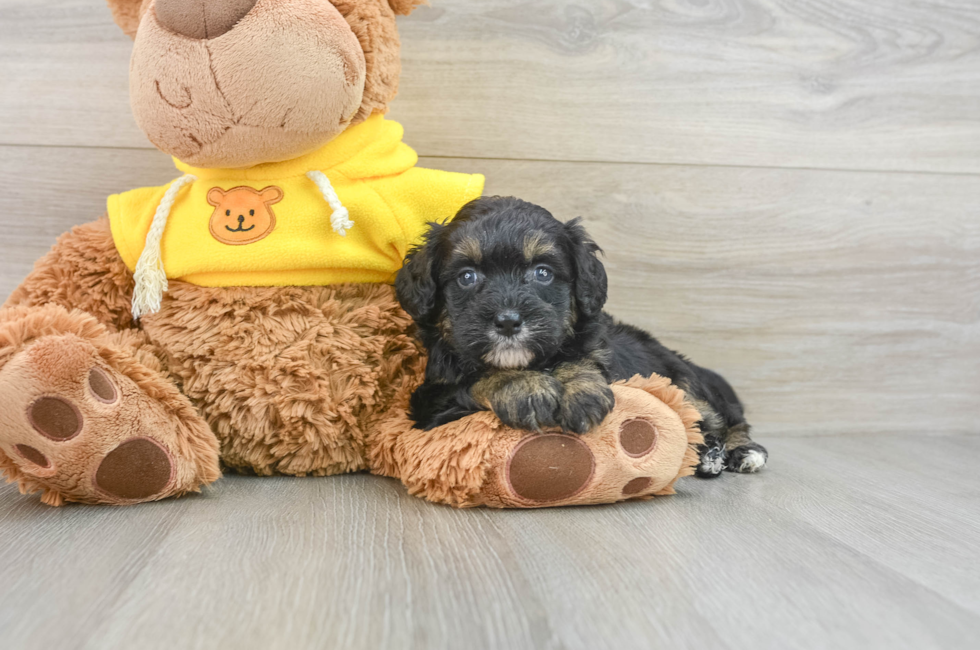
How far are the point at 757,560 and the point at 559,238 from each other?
80 cm

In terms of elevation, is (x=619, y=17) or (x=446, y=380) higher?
(x=619, y=17)

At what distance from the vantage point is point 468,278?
5.39ft

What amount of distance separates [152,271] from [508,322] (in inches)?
34.2

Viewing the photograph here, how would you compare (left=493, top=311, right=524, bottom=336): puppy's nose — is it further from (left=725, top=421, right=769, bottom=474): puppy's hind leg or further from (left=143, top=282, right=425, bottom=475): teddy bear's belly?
(left=725, top=421, right=769, bottom=474): puppy's hind leg

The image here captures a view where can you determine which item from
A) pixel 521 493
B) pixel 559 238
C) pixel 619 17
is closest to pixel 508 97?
pixel 619 17

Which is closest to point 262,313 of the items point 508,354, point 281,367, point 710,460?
point 281,367

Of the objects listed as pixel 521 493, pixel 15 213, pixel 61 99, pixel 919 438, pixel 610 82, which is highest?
pixel 610 82

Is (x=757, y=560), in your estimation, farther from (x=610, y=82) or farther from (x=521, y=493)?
(x=610, y=82)

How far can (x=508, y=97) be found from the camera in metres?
2.33

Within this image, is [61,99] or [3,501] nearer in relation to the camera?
[3,501]

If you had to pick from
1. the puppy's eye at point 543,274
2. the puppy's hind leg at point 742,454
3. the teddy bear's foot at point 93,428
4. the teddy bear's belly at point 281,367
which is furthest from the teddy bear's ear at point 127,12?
the puppy's hind leg at point 742,454

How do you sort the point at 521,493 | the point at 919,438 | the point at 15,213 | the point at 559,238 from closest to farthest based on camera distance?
the point at 521,493
the point at 559,238
the point at 15,213
the point at 919,438

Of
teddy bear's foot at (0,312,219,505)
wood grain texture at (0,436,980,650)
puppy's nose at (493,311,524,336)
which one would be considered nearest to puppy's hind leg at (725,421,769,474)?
wood grain texture at (0,436,980,650)

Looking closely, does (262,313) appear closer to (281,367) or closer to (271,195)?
(281,367)
